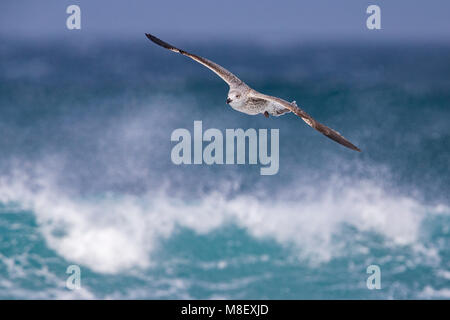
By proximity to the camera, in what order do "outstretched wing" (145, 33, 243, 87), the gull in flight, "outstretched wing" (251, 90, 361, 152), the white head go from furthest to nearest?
"outstretched wing" (145, 33, 243, 87), the white head, the gull in flight, "outstretched wing" (251, 90, 361, 152)

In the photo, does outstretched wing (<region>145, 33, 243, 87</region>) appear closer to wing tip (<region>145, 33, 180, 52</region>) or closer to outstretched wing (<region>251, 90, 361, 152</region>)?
wing tip (<region>145, 33, 180, 52</region>)

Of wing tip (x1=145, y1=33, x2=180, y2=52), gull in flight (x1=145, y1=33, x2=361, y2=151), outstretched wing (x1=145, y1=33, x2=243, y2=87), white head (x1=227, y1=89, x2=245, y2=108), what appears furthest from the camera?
wing tip (x1=145, y1=33, x2=180, y2=52)

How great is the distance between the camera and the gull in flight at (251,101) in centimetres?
821

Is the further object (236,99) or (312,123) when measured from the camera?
(236,99)

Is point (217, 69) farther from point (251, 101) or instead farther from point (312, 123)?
point (312, 123)

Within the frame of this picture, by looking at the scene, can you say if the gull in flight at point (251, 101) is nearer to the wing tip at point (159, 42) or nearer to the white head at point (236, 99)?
the white head at point (236, 99)

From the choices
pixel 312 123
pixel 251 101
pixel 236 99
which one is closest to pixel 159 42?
pixel 236 99

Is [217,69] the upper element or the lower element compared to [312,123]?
upper

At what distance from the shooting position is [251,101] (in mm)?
9070

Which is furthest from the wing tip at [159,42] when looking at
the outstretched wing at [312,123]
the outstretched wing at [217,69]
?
the outstretched wing at [312,123]

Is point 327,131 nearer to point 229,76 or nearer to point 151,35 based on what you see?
point 229,76

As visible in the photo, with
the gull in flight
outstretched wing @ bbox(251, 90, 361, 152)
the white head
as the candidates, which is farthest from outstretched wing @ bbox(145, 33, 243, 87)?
outstretched wing @ bbox(251, 90, 361, 152)

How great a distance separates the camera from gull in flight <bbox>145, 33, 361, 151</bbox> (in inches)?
323
